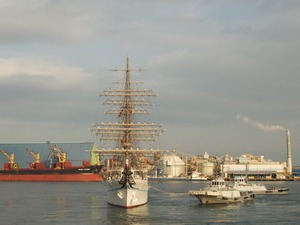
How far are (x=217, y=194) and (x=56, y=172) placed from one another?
9874 centimetres

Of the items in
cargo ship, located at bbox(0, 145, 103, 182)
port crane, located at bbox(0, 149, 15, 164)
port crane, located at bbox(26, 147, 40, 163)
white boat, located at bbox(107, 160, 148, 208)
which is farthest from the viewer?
port crane, located at bbox(0, 149, 15, 164)

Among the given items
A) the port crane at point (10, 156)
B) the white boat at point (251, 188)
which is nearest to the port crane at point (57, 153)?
the port crane at point (10, 156)

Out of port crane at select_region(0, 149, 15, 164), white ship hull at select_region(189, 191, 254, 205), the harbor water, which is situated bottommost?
the harbor water

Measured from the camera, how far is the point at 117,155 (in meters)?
84.1

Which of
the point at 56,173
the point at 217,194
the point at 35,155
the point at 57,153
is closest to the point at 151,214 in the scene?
the point at 217,194

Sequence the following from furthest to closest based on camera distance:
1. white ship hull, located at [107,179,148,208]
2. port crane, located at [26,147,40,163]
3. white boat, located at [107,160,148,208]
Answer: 1. port crane, located at [26,147,40,163]
2. white ship hull, located at [107,179,148,208]
3. white boat, located at [107,160,148,208]

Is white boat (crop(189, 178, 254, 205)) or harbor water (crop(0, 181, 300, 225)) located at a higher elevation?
white boat (crop(189, 178, 254, 205))

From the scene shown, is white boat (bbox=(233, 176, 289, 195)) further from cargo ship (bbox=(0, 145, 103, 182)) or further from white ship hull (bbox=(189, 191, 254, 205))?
cargo ship (bbox=(0, 145, 103, 182))

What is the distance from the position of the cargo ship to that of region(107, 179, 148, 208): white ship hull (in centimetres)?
8669

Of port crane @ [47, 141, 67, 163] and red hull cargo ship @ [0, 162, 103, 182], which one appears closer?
red hull cargo ship @ [0, 162, 103, 182]

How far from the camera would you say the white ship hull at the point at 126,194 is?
6253cm

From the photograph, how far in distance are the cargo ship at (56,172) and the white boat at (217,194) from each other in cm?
8385

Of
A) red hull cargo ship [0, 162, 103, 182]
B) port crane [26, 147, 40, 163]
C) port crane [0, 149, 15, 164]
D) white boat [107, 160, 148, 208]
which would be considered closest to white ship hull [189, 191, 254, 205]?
white boat [107, 160, 148, 208]

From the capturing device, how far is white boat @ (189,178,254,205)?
68750 millimetres
